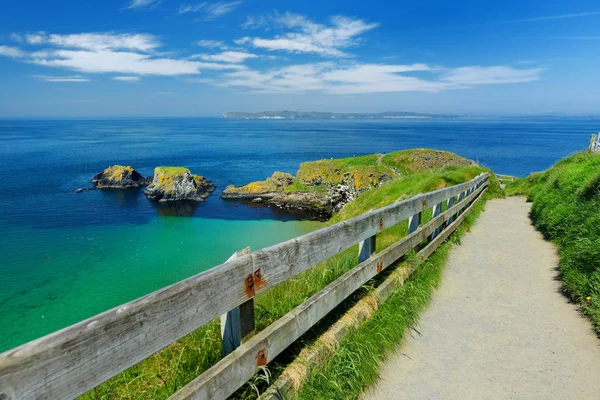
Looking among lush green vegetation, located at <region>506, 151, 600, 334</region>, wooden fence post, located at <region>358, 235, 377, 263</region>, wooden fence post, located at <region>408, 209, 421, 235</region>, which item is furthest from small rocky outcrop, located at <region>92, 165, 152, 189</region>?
wooden fence post, located at <region>358, 235, 377, 263</region>

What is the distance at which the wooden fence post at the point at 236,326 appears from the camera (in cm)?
268

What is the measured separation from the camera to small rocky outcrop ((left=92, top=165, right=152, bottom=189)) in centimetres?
5684

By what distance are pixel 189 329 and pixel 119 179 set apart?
61.2 meters

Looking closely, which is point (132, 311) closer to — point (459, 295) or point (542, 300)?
point (459, 295)

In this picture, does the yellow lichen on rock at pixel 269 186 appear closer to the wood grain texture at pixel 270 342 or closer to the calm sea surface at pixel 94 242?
the calm sea surface at pixel 94 242

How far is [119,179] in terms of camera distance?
187 ft

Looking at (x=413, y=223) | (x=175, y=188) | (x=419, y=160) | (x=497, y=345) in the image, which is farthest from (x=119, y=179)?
(x=497, y=345)

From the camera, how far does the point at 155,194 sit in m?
50.0

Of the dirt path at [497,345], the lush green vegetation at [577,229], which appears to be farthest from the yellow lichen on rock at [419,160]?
the dirt path at [497,345]

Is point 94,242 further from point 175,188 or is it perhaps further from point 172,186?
point 172,186

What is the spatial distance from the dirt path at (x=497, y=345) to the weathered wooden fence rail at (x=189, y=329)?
44.7 inches

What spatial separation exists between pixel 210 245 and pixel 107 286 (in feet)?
31.1

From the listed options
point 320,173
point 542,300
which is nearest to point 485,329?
point 542,300

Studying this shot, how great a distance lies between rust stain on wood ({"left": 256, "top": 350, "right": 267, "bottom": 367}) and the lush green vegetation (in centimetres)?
429
